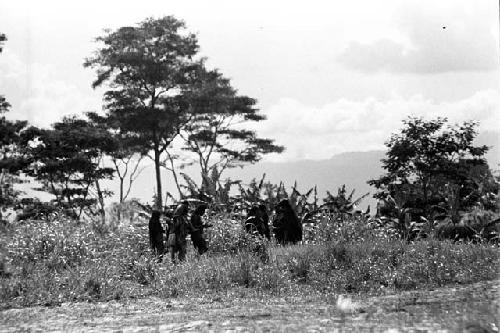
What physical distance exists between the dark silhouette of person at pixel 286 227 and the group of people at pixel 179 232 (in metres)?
1.78

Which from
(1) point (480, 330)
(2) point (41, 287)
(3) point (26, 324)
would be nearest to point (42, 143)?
(2) point (41, 287)

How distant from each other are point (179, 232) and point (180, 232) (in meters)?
0.02

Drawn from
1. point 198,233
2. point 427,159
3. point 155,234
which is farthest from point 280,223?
point 427,159

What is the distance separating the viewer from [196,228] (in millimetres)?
13359

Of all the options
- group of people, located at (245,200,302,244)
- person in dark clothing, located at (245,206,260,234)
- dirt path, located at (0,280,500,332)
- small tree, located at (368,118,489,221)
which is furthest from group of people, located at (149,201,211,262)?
small tree, located at (368,118,489,221)

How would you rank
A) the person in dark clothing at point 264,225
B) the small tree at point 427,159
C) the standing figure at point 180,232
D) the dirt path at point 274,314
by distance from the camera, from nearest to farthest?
the dirt path at point 274,314
the standing figure at point 180,232
the person in dark clothing at point 264,225
the small tree at point 427,159

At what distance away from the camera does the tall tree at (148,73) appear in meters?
34.6

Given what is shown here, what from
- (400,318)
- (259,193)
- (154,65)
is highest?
(154,65)

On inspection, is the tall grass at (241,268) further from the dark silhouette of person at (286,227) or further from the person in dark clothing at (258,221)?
the dark silhouette of person at (286,227)

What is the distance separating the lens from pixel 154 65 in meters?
34.6

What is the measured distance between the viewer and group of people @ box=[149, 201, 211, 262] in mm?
13055

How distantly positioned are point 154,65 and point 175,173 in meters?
7.11

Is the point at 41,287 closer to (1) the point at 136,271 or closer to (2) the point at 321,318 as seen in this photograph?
(1) the point at 136,271

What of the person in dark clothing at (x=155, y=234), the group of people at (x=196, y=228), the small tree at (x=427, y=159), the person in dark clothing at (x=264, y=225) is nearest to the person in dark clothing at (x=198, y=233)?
the group of people at (x=196, y=228)
